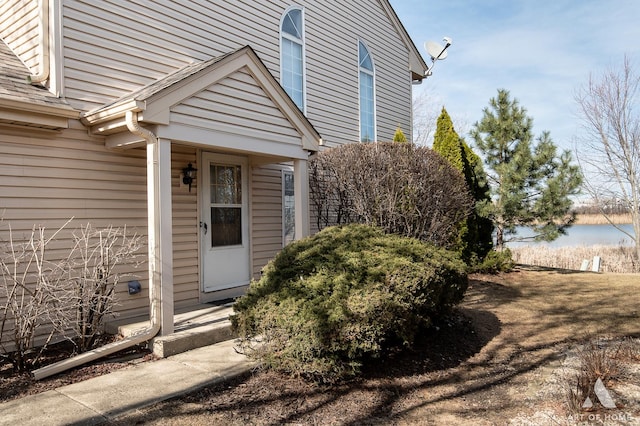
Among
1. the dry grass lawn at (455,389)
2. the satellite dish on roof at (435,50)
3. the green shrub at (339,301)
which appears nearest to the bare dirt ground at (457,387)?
the dry grass lawn at (455,389)

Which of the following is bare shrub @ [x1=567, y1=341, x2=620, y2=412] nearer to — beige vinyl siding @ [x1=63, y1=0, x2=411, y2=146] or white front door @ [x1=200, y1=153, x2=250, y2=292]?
white front door @ [x1=200, y1=153, x2=250, y2=292]

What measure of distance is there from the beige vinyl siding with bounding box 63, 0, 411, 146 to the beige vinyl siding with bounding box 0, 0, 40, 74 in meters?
0.47

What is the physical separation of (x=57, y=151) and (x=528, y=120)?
9830mm

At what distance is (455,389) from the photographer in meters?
3.62

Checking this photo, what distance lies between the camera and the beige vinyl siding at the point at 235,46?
524 cm

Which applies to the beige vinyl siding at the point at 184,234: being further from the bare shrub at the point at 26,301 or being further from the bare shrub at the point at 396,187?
the bare shrub at the point at 396,187

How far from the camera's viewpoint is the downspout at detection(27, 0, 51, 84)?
487 cm

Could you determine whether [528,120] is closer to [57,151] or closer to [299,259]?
[299,259]

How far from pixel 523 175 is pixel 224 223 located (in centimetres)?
706

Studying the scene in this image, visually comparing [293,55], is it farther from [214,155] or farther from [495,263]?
[495,263]

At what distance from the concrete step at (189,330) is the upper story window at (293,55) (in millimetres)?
4843

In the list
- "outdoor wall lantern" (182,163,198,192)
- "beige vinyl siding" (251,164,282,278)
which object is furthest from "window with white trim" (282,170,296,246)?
"outdoor wall lantern" (182,163,198,192)

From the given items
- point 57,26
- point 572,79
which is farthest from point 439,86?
point 57,26

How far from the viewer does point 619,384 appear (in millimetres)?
3373
